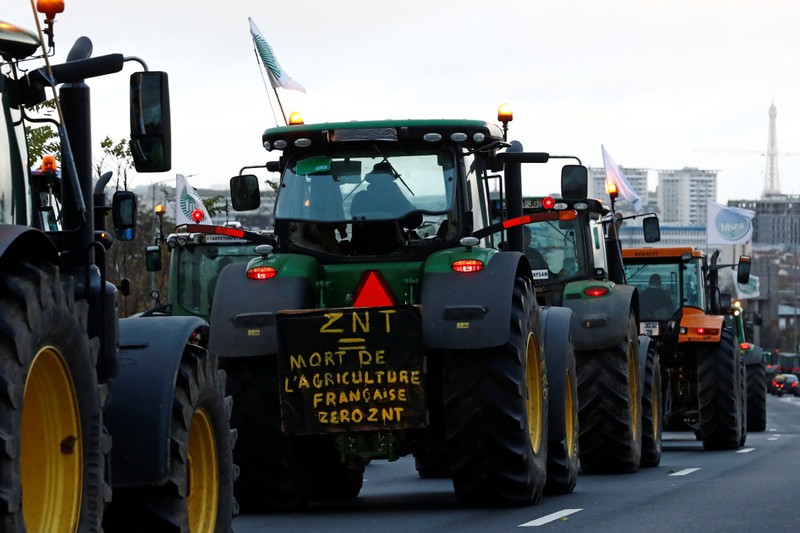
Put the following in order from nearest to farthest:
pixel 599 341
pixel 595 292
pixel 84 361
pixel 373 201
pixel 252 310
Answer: pixel 84 361
pixel 252 310
pixel 373 201
pixel 599 341
pixel 595 292

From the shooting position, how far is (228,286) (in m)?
12.5

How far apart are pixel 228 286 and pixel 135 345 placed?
461cm

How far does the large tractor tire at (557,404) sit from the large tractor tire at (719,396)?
29.7ft

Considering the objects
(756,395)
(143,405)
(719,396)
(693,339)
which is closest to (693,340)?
(693,339)

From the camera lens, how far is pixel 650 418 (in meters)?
18.8

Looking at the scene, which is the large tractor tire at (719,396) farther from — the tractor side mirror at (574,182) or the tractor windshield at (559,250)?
the tractor side mirror at (574,182)

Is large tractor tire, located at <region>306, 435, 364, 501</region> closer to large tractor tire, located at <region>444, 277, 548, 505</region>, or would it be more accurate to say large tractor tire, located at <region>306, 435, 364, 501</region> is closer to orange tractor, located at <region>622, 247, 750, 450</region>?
large tractor tire, located at <region>444, 277, 548, 505</region>

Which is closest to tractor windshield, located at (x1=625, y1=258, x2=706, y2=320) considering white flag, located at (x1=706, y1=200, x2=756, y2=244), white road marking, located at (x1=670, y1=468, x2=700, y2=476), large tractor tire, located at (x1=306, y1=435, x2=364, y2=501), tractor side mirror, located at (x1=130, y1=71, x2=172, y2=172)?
white road marking, located at (x1=670, y1=468, x2=700, y2=476)

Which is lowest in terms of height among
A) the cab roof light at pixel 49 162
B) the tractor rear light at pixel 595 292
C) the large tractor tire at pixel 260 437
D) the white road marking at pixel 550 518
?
the white road marking at pixel 550 518

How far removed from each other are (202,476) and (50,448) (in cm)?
199

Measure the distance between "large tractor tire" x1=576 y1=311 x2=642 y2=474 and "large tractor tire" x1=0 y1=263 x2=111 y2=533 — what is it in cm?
1061

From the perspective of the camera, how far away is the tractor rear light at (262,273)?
489 inches

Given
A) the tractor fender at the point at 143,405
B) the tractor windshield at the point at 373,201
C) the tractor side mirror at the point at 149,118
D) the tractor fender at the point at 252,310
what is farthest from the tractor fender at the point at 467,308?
the tractor side mirror at the point at 149,118

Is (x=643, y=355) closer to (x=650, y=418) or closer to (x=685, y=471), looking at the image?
(x=650, y=418)
